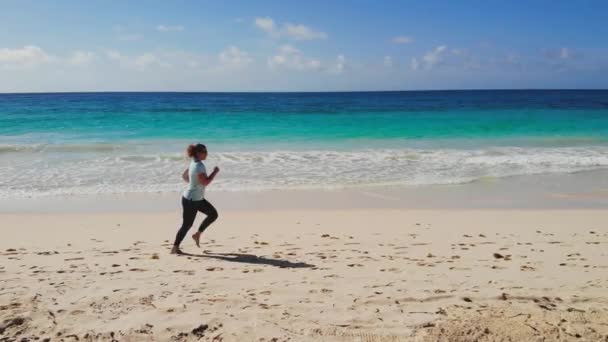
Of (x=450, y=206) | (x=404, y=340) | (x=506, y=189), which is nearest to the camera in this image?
(x=404, y=340)

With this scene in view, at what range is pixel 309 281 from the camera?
4867mm

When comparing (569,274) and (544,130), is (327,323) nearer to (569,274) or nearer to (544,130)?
(569,274)

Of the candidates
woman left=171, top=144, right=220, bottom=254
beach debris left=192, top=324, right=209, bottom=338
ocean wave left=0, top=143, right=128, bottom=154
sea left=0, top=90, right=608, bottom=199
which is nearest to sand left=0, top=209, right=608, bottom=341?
beach debris left=192, top=324, right=209, bottom=338

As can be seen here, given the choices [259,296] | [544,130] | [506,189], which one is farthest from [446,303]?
[544,130]

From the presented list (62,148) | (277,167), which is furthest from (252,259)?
(62,148)

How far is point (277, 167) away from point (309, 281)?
9.97 metres

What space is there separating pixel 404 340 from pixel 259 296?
1.44 meters

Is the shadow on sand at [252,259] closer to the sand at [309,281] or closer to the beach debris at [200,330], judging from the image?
the sand at [309,281]

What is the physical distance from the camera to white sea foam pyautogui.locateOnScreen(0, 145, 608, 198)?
38.7 ft

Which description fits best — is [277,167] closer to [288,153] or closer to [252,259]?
[288,153]

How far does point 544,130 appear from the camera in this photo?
93.4 feet

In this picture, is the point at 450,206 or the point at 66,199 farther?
the point at 66,199

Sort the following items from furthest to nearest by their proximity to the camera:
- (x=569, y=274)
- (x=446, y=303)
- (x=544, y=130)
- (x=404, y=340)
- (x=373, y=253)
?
(x=544, y=130), (x=373, y=253), (x=569, y=274), (x=446, y=303), (x=404, y=340)

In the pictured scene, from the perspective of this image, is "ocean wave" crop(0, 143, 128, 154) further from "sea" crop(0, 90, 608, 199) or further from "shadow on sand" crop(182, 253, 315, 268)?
"shadow on sand" crop(182, 253, 315, 268)
